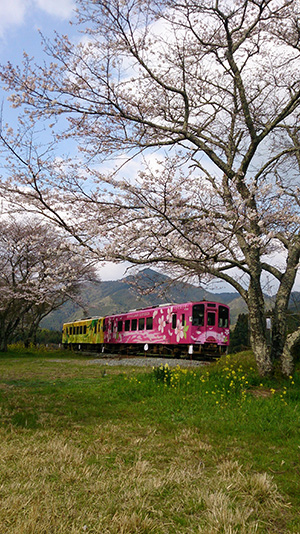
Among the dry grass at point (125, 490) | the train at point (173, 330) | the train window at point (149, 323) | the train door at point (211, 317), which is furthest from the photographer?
the train window at point (149, 323)

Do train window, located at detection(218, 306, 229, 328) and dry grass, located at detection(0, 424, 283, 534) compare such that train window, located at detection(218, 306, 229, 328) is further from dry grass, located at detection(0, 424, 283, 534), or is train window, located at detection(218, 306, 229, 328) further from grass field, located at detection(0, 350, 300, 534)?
dry grass, located at detection(0, 424, 283, 534)

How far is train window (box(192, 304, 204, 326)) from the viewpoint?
55.3 feet

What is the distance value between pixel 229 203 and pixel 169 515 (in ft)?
22.7

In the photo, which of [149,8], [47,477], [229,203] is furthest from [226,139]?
[47,477]

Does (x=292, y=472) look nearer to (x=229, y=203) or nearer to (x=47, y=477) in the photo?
(x=47, y=477)

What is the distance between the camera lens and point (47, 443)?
4215 millimetres

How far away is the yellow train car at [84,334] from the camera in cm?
2681

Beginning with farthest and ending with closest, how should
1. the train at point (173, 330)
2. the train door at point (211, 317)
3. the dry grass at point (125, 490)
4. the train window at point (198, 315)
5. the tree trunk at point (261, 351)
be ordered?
the train door at point (211, 317), the train at point (173, 330), the train window at point (198, 315), the tree trunk at point (261, 351), the dry grass at point (125, 490)

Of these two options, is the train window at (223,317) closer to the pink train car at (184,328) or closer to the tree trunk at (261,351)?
the pink train car at (184,328)

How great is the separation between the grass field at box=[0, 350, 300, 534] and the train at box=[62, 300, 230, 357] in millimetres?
9550

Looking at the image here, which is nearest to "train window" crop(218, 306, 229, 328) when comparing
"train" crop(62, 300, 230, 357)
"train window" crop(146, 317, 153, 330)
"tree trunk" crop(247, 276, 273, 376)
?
"train" crop(62, 300, 230, 357)

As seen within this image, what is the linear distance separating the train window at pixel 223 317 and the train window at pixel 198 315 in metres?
1.07

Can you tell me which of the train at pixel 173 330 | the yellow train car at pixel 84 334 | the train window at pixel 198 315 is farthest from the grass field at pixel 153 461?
the yellow train car at pixel 84 334

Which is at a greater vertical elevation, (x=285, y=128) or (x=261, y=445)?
(x=285, y=128)
